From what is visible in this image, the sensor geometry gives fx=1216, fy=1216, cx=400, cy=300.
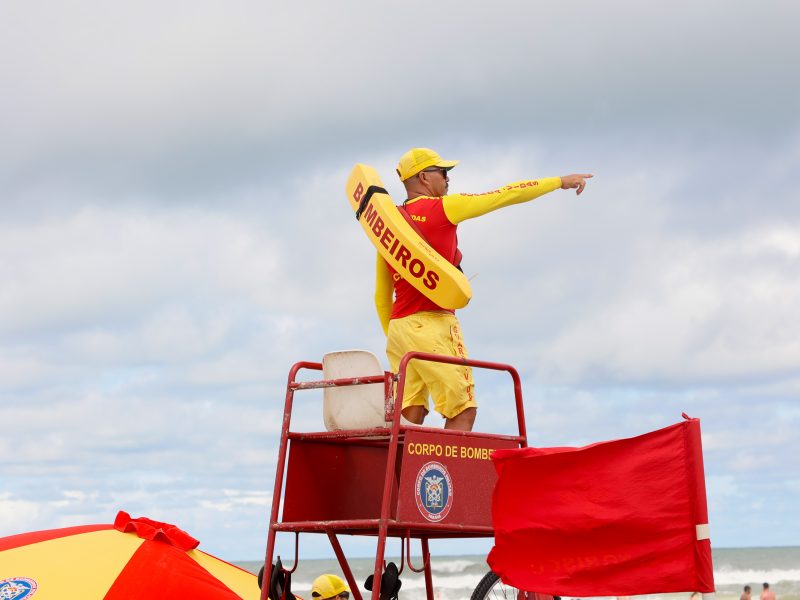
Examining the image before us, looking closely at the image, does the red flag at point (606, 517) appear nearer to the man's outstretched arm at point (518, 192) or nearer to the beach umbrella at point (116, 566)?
the man's outstretched arm at point (518, 192)

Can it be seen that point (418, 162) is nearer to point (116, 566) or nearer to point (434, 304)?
point (434, 304)

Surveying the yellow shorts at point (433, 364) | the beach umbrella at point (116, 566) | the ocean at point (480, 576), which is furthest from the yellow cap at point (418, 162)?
the ocean at point (480, 576)

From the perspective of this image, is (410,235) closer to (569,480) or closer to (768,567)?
(569,480)

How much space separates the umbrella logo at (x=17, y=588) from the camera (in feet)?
29.6

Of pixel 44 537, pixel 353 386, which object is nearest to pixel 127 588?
pixel 44 537

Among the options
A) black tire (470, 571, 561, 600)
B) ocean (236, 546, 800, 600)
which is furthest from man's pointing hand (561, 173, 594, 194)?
ocean (236, 546, 800, 600)

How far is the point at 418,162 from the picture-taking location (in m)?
7.74

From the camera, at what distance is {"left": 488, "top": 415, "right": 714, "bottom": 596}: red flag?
5766mm

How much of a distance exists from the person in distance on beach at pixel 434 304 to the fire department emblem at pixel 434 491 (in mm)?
489

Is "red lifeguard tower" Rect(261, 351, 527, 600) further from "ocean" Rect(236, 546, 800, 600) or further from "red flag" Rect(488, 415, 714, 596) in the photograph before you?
"ocean" Rect(236, 546, 800, 600)

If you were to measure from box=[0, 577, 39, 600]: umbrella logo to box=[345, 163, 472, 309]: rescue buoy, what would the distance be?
3887 millimetres

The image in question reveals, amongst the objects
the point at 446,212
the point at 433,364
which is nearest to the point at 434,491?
the point at 433,364

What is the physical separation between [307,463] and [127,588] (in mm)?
2386

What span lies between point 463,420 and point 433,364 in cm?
38
